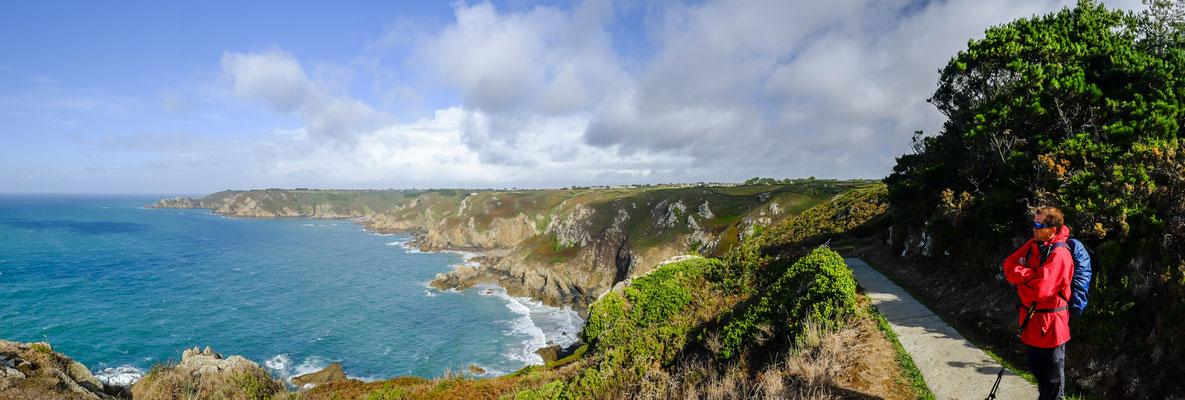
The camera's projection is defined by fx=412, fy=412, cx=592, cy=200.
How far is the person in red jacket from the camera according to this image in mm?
4867

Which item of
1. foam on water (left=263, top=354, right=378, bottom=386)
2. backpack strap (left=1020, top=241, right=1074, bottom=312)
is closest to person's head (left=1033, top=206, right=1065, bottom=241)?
backpack strap (left=1020, top=241, right=1074, bottom=312)

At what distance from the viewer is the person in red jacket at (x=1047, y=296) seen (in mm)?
4867

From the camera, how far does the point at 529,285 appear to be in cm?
7231

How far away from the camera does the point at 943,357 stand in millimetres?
7738

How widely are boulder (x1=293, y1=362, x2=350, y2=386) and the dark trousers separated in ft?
132

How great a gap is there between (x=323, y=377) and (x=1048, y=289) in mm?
42348

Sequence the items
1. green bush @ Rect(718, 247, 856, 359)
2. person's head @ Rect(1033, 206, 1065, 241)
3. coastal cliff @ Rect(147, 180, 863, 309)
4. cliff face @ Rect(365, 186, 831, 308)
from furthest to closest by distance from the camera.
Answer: cliff face @ Rect(365, 186, 831, 308)
coastal cliff @ Rect(147, 180, 863, 309)
green bush @ Rect(718, 247, 856, 359)
person's head @ Rect(1033, 206, 1065, 241)

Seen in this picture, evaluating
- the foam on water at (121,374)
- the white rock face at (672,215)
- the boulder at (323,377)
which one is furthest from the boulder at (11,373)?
the white rock face at (672,215)

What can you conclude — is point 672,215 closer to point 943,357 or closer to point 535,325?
point 535,325

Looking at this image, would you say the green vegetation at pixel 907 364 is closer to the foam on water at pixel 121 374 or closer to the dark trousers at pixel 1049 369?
the dark trousers at pixel 1049 369

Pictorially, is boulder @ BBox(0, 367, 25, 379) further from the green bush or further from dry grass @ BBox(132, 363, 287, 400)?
the green bush

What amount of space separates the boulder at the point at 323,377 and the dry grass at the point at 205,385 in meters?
17.4

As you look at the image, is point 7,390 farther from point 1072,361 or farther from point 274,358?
point 274,358

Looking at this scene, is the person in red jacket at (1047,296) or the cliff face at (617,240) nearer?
the person in red jacket at (1047,296)
